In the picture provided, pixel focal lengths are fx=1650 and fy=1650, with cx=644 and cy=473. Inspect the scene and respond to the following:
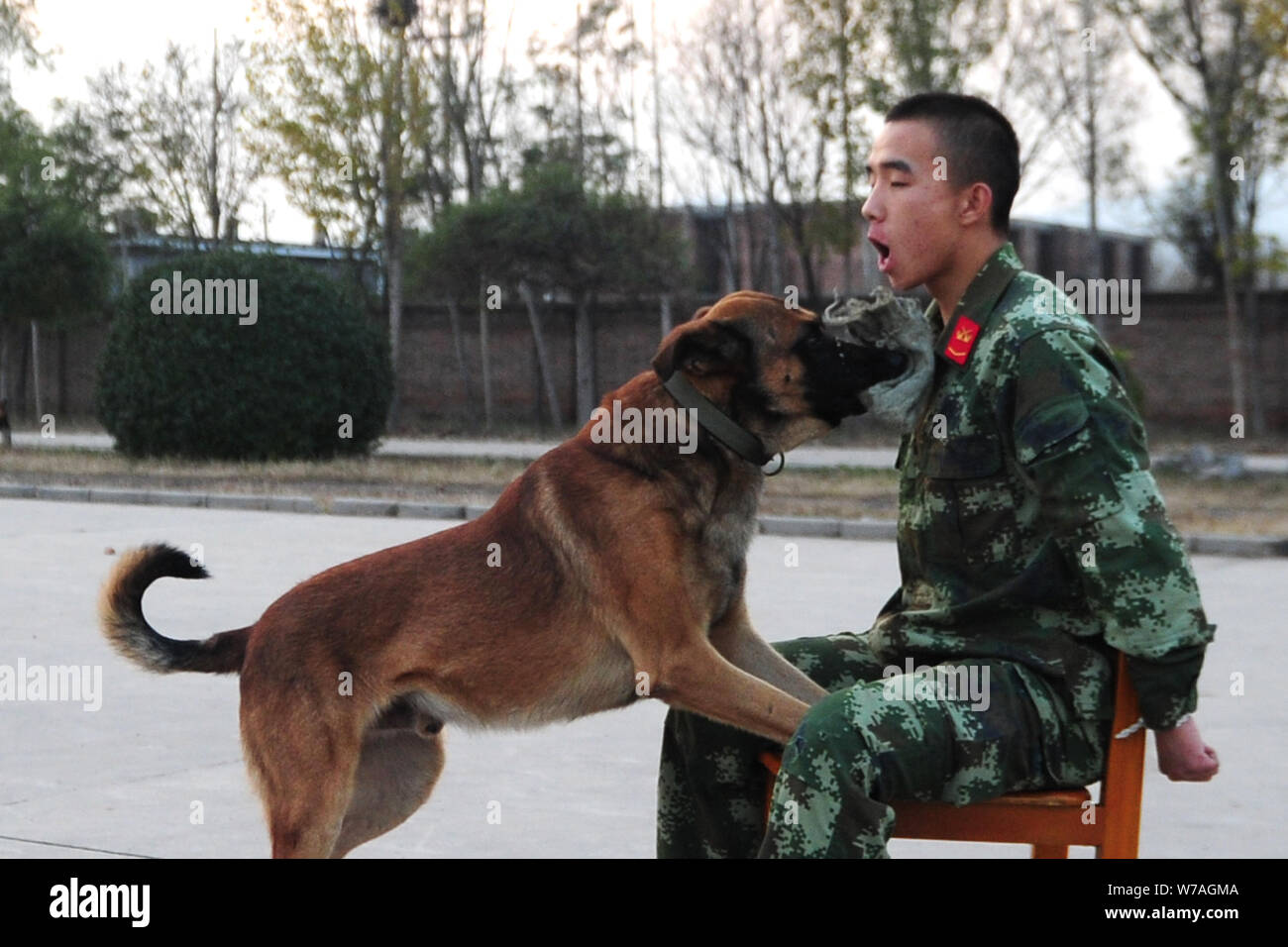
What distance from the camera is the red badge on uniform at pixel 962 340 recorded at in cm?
322

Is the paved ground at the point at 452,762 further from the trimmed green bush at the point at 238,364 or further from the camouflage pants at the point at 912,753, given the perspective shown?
the trimmed green bush at the point at 238,364

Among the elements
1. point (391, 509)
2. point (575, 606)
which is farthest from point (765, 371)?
point (391, 509)

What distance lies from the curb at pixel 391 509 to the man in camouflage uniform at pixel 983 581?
27.2 ft

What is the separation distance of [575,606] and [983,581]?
2.79 feet

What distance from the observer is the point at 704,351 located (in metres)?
3.57

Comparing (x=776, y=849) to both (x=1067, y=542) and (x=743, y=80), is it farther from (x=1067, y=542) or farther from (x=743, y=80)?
(x=743, y=80)

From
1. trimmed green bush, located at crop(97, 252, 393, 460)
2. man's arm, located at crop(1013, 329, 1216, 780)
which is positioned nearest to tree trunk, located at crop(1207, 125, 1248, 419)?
trimmed green bush, located at crop(97, 252, 393, 460)

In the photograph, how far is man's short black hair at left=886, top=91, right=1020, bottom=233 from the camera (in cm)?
324

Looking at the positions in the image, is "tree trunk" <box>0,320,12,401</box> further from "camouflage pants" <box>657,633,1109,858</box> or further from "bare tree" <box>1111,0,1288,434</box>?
"camouflage pants" <box>657,633,1109,858</box>

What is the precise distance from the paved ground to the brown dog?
28cm

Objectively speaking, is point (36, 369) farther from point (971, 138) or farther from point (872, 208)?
point (971, 138)

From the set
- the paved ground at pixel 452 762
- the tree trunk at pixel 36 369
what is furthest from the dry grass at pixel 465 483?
the tree trunk at pixel 36 369

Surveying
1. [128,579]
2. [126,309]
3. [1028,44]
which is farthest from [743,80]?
[128,579]

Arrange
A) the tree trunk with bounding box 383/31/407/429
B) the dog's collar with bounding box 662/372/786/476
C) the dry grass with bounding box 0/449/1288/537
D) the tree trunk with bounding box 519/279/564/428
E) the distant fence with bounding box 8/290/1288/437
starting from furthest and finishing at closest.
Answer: the tree trunk with bounding box 519/279/564/428 → the tree trunk with bounding box 383/31/407/429 → the distant fence with bounding box 8/290/1288/437 → the dry grass with bounding box 0/449/1288/537 → the dog's collar with bounding box 662/372/786/476
